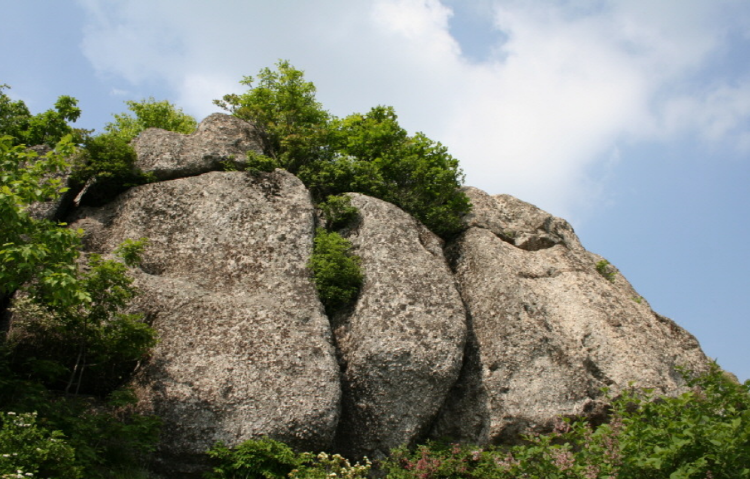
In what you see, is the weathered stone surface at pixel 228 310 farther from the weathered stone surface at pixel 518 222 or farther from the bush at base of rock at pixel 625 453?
the weathered stone surface at pixel 518 222

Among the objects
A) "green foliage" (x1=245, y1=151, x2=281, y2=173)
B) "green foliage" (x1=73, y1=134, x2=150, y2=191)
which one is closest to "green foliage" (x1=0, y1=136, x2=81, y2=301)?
"green foliage" (x1=73, y1=134, x2=150, y2=191)

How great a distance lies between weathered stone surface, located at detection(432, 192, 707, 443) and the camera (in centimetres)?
1605

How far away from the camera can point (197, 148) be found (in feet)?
67.9

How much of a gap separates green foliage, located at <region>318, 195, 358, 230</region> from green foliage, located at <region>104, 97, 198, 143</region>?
1637 cm

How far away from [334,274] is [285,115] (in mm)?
10196

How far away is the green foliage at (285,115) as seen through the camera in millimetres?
22453

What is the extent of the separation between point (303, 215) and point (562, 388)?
892cm

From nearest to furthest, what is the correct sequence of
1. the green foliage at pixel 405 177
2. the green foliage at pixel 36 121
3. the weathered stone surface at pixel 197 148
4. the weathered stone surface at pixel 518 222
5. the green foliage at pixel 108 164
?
1. the green foliage at pixel 108 164
2. the weathered stone surface at pixel 197 148
3. the green foliage at pixel 405 177
4. the weathered stone surface at pixel 518 222
5. the green foliage at pixel 36 121

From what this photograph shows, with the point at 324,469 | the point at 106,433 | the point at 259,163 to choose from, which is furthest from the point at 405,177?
the point at 106,433

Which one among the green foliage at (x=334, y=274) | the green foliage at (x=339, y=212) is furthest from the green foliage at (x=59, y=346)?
the green foliage at (x=339, y=212)

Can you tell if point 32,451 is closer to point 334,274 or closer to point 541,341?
point 334,274

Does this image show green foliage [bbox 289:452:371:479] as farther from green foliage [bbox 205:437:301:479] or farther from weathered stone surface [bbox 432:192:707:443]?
weathered stone surface [bbox 432:192:707:443]

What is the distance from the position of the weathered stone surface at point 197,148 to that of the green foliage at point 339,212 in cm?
364

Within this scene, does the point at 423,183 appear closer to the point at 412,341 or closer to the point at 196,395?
the point at 412,341
